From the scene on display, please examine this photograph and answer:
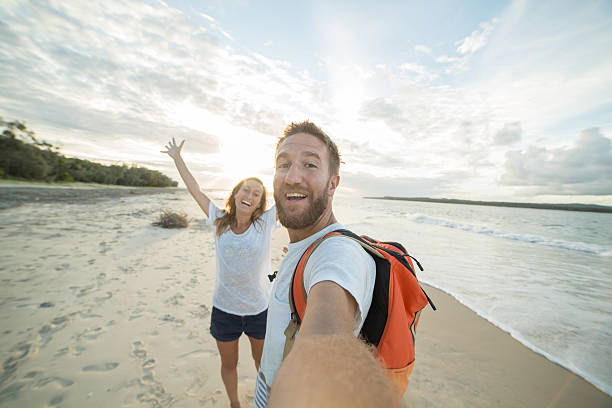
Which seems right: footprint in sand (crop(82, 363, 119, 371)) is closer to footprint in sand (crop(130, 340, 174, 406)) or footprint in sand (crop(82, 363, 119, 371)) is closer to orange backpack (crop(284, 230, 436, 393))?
footprint in sand (crop(130, 340, 174, 406))

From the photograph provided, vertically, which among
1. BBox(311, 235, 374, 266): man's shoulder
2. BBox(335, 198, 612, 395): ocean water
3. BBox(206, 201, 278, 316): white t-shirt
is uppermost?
BBox(311, 235, 374, 266): man's shoulder

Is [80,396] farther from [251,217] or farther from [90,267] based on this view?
[90,267]

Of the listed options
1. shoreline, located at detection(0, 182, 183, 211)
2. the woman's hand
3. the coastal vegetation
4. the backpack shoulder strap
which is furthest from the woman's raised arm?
the coastal vegetation

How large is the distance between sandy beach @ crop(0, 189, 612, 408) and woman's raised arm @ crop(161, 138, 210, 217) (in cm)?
239

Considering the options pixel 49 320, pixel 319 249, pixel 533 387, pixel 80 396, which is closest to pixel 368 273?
pixel 319 249

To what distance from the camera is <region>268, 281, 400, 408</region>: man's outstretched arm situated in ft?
1.58

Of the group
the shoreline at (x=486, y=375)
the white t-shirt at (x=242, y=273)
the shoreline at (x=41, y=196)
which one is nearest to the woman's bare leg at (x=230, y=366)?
the white t-shirt at (x=242, y=273)

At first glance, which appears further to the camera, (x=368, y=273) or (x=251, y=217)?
(x=251, y=217)

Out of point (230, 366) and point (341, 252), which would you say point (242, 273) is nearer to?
point (230, 366)

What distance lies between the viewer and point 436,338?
402cm

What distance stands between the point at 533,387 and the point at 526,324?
6.67 feet

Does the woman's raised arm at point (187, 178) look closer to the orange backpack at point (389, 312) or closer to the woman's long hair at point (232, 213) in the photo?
the woman's long hair at point (232, 213)

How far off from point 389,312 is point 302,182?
1.04 metres

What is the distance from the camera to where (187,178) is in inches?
134
